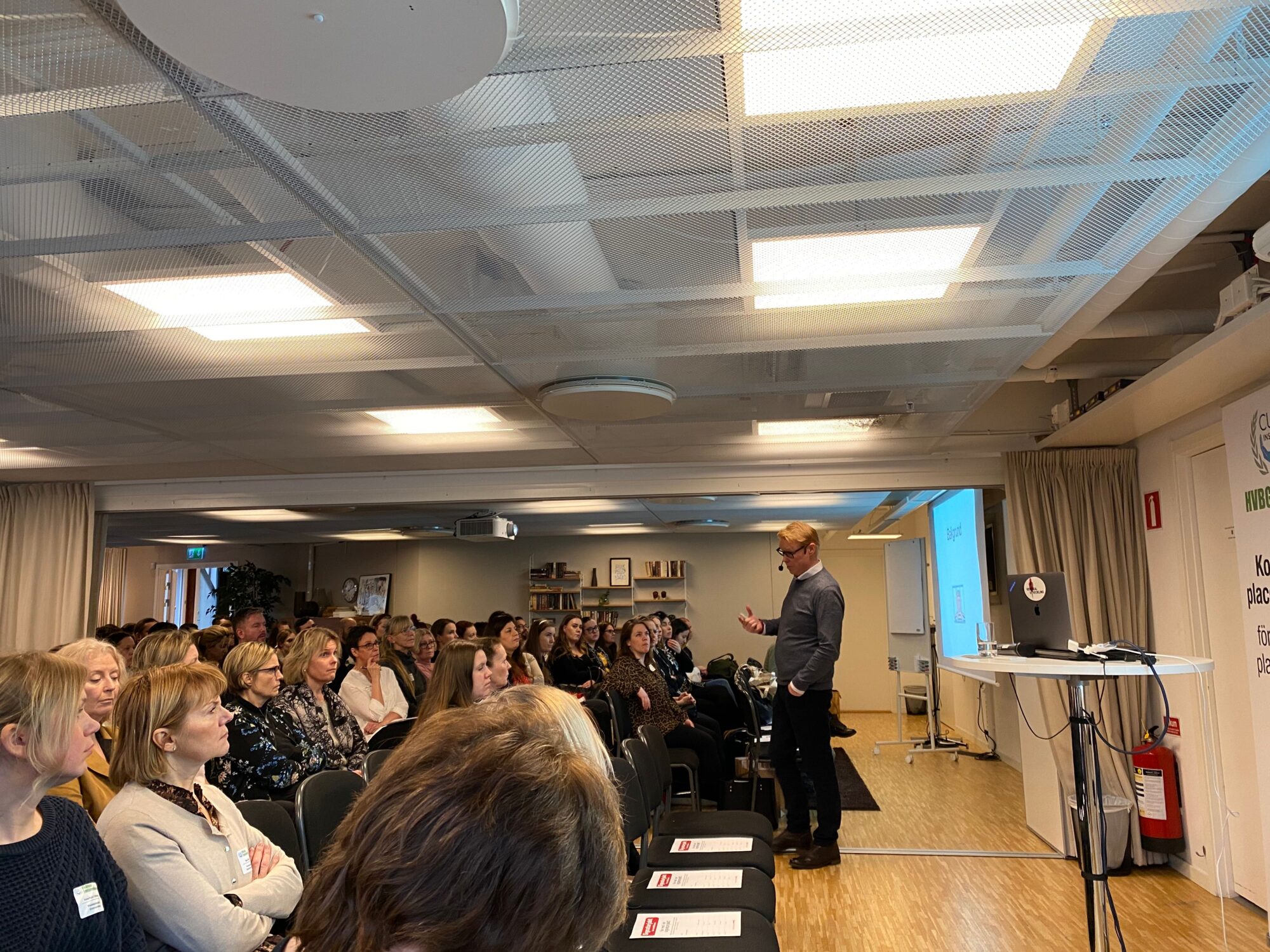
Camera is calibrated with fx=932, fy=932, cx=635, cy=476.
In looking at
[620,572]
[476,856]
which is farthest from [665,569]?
[476,856]

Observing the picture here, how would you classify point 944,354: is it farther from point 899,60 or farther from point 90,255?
point 90,255

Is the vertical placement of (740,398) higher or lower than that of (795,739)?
higher

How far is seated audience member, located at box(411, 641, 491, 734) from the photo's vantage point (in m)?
4.06

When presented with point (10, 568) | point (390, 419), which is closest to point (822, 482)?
point (390, 419)

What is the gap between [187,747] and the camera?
87.8 inches

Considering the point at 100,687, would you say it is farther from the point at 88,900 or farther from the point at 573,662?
the point at 573,662

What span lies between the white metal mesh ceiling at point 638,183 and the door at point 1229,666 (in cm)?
161

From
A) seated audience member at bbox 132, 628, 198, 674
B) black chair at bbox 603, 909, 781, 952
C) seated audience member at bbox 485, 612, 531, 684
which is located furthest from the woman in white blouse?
black chair at bbox 603, 909, 781, 952

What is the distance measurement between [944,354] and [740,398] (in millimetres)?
1017

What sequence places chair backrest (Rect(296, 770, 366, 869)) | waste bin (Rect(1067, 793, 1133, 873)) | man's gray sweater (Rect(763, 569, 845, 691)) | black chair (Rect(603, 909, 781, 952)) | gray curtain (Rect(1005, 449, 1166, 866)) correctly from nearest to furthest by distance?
black chair (Rect(603, 909, 781, 952)) < chair backrest (Rect(296, 770, 366, 869)) < man's gray sweater (Rect(763, 569, 845, 691)) < waste bin (Rect(1067, 793, 1133, 873)) < gray curtain (Rect(1005, 449, 1166, 866))

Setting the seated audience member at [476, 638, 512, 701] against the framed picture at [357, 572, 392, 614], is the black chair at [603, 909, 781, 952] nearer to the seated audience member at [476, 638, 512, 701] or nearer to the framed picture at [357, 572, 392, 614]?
the seated audience member at [476, 638, 512, 701]

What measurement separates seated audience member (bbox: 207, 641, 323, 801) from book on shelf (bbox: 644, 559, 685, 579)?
913cm

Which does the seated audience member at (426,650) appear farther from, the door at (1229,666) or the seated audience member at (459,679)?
the door at (1229,666)

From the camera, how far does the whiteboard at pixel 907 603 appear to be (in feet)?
30.1
